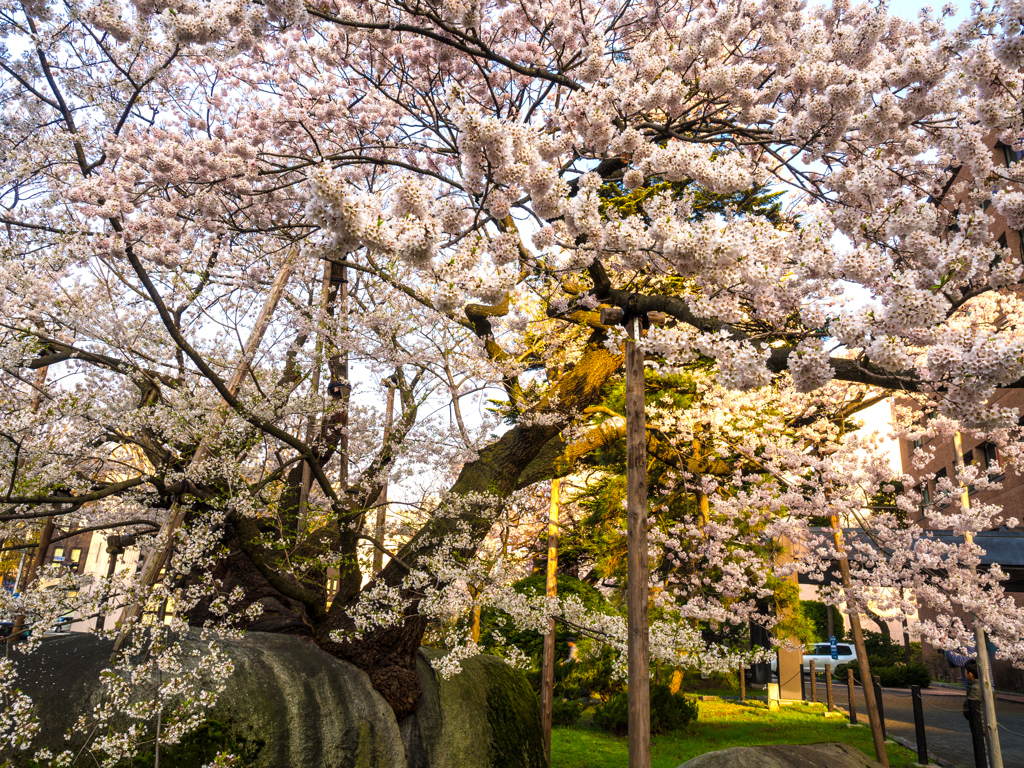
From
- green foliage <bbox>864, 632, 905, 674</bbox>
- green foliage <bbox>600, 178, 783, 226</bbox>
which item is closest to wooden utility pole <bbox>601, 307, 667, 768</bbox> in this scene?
green foliage <bbox>600, 178, 783, 226</bbox>

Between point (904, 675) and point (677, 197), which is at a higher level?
point (677, 197)

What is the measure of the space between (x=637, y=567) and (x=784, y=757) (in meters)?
3.11

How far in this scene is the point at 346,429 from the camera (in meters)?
8.04

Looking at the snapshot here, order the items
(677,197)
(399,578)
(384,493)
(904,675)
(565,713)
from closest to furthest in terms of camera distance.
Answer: (399,578) → (384,493) → (677,197) → (565,713) → (904,675)

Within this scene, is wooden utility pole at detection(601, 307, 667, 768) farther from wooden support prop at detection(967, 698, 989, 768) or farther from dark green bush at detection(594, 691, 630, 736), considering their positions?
dark green bush at detection(594, 691, 630, 736)

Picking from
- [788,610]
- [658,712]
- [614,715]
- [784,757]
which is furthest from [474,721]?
[788,610]

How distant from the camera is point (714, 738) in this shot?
39.5 feet

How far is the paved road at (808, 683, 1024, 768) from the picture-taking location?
35.4 ft

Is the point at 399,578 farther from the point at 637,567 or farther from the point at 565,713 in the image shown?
the point at 565,713

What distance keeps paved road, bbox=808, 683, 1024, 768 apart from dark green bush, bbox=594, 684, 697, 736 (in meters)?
4.41

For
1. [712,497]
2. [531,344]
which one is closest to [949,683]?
[712,497]

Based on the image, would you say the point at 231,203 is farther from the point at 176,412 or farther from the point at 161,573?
the point at 161,573

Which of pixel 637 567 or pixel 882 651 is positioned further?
pixel 882 651

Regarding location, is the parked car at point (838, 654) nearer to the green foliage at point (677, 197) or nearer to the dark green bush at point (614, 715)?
the dark green bush at point (614, 715)
